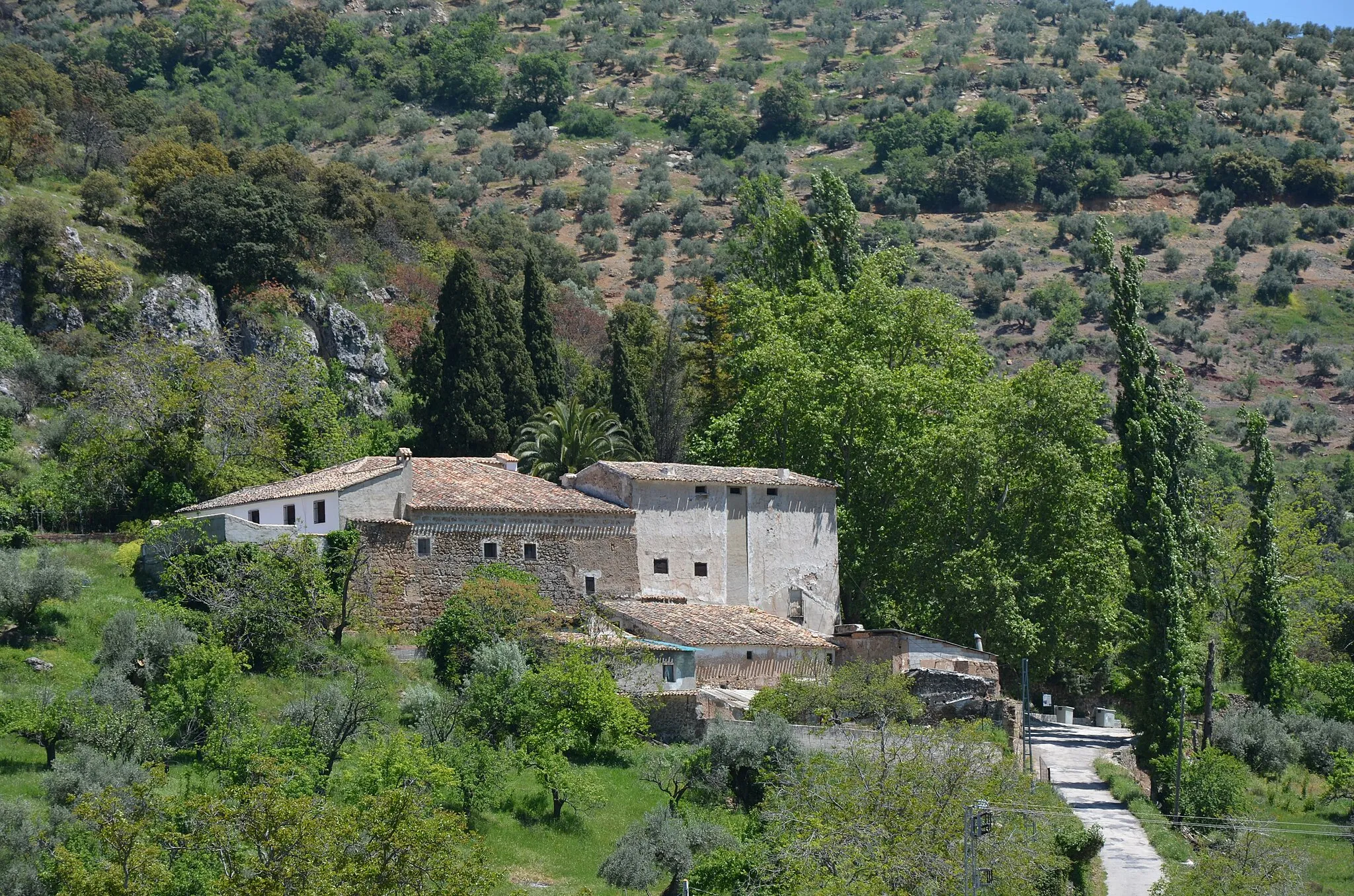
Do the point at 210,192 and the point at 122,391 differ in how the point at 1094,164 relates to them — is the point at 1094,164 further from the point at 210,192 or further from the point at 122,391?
the point at 122,391

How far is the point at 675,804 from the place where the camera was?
39.9 m

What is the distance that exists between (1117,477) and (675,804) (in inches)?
903

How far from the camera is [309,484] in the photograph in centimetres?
4659

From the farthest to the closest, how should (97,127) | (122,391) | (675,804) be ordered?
(97,127)
(122,391)
(675,804)

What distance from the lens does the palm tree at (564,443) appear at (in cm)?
5550

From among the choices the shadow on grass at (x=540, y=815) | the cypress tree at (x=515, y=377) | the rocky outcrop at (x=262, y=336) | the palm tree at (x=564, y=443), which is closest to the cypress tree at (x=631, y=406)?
the palm tree at (x=564, y=443)

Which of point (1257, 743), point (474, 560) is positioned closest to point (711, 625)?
point (474, 560)

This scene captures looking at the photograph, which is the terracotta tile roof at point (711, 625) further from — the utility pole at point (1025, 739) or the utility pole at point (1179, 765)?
the utility pole at point (1179, 765)

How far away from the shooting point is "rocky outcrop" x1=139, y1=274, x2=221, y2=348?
191 ft

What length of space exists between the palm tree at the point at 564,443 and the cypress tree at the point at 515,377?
125cm

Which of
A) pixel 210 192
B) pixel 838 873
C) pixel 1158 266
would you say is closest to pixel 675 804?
pixel 838 873

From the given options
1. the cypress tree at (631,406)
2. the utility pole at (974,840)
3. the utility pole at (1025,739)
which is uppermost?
the cypress tree at (631,406)

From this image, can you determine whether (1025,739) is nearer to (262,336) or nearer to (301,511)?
(301,511)

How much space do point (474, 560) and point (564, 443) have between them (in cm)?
907
